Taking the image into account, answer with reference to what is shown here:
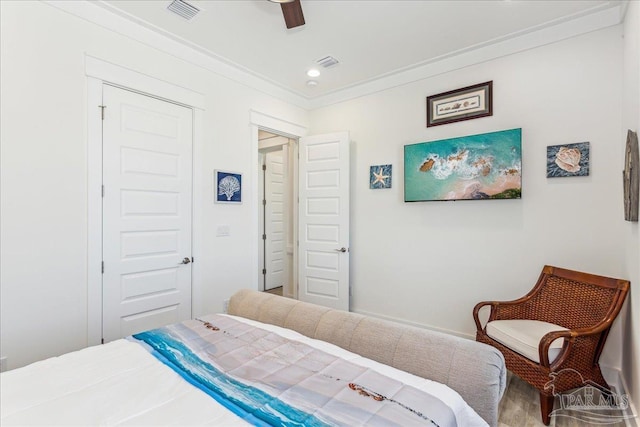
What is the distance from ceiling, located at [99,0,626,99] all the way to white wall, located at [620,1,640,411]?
50 cm

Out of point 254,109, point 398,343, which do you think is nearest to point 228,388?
point 398,343

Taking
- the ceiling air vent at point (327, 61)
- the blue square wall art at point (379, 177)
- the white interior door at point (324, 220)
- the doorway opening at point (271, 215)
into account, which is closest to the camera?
the ceiling air vent at point (327, 61)

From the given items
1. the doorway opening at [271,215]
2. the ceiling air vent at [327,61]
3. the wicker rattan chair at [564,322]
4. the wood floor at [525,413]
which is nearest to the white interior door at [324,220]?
the ceiling air vent at [327,61]

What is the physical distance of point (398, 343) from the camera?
146 cm

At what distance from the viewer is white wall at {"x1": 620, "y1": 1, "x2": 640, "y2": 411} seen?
1.85 metres

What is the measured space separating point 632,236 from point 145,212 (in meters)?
3.45

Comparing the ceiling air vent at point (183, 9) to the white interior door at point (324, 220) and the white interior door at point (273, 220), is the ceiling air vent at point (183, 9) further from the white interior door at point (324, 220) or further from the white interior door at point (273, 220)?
the white interior door at point (273, 220)

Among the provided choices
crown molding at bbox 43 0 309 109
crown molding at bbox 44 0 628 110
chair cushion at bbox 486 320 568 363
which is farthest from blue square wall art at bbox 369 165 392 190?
chair cushion at bbox 486 320 568 363

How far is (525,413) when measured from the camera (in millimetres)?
2094

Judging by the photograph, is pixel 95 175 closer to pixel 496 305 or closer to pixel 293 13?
pixel 293 13

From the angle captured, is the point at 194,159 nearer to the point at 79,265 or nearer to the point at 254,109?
the point at 254,109

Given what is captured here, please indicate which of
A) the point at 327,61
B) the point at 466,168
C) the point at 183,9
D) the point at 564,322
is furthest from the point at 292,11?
the point at 564,322

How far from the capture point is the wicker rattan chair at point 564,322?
2.00m

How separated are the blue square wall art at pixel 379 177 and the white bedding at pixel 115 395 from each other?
8.18ft
